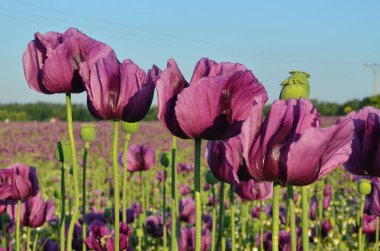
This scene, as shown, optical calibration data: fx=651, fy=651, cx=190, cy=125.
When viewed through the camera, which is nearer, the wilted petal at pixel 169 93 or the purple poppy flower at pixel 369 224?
the wilted petal at pixel 169 93

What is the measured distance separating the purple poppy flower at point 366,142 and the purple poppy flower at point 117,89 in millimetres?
577

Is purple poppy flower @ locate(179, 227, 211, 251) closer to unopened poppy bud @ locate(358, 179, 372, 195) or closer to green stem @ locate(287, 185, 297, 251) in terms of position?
unopened poppy bud @ locate(358, 179, 372, 195)

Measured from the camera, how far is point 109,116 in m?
1.83

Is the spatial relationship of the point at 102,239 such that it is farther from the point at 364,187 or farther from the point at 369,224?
the point at 369,224

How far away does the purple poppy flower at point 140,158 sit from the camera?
3992mm

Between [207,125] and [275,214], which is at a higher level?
[207,125]

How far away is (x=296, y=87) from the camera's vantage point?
1581 millimetres

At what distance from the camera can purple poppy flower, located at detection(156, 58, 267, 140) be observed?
1.48m

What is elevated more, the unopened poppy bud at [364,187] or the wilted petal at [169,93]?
the wilted petal at [169,93]

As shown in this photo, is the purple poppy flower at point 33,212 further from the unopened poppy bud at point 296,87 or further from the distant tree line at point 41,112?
the distant tree line at point 41,112

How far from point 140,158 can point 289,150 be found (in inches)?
106

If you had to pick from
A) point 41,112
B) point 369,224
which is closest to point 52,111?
point 41,112

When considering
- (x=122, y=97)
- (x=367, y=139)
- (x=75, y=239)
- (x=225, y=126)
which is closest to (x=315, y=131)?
(x=225, y=126)

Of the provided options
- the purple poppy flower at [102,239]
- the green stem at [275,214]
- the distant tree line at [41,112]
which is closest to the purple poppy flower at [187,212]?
the purple poppy flower at [102,239]
